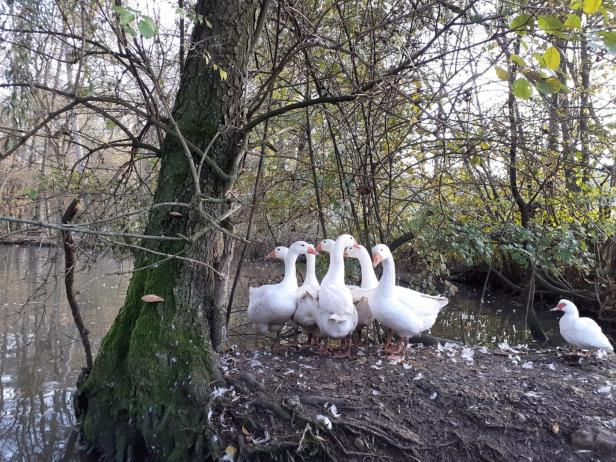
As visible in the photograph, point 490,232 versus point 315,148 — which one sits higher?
point 315,148

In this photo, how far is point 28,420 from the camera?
19.1 ft

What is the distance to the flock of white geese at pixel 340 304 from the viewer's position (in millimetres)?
4711

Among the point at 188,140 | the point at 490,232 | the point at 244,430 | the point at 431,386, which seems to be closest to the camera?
the point at 244,430

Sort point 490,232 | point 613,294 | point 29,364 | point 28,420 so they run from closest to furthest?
point 28,420 → point 490,232 → point 29,364 → point 613,294

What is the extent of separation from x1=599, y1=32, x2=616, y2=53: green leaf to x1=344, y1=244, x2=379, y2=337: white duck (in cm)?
351

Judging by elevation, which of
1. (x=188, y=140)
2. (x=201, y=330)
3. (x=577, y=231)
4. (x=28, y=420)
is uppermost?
(x=188, y=140)

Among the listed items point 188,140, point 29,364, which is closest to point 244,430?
point 188,140

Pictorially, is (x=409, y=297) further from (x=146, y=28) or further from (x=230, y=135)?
(x=146, y=28)

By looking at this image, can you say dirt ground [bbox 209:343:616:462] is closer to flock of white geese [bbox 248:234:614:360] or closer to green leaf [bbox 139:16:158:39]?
flock of white geese [bbox 248:234:614:360]

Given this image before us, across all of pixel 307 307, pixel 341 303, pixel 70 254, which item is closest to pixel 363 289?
pixel 307 307

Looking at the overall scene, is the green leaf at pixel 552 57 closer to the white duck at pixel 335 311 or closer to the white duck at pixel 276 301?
the white duck at pixel 335 311

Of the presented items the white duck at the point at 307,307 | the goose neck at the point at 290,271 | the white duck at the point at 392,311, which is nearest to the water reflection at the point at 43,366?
the goose neck at the point at 290,271

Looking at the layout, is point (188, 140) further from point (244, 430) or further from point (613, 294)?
point (613, 294)

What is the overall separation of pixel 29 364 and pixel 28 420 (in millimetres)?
2001
